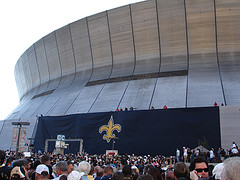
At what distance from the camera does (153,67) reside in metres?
29.3

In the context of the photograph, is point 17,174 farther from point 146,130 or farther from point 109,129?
point 109,129

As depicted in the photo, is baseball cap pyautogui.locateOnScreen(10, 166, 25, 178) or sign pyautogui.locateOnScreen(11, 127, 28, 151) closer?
baseball cap pyautogui.locateOnScreen(10, 166, 25, 178)

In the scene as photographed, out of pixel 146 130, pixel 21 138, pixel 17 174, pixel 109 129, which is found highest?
pixel 109 129

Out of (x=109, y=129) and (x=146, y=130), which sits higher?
(x=109, y=129)

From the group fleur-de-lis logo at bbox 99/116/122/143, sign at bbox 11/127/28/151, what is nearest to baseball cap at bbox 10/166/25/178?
sign at bbox 11/127/28/151

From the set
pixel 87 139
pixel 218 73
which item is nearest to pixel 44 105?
pixel 87 139

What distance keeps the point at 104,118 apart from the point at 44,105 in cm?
1227

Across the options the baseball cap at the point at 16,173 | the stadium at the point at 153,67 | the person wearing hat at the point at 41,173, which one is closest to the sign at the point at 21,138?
the stadium at the point at 153,67

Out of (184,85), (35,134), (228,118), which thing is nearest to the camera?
(228,118)

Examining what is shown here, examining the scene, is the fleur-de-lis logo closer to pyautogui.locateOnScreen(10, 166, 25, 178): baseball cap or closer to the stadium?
the stadium

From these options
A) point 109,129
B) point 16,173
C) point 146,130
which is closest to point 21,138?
point 109,129

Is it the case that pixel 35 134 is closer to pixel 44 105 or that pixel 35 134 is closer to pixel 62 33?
pixel 44 105

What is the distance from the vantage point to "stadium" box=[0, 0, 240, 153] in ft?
71.0

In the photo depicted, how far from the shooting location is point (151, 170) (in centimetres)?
430
